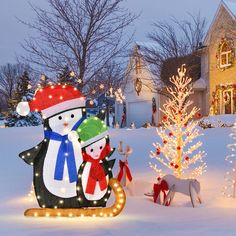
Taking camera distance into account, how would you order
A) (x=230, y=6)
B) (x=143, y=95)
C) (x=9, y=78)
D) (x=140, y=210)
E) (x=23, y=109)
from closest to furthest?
(x=23, y=109), (x=140, y=210), (x=230, y=6), (x=143, y=95), (x=9, y=78)

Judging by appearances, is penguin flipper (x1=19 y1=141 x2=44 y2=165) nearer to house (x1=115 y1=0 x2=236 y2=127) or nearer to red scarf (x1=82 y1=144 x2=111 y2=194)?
red scarf (x1=82 y1=144 x2=111 y2=194)

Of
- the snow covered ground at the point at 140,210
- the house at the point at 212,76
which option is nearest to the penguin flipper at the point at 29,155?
the snow covered ground at the point at 140,210

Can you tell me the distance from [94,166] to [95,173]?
0.44 feet

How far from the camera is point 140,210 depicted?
8.41 metres

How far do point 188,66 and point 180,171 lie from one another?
60.6ft

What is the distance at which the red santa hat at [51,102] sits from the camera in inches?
317

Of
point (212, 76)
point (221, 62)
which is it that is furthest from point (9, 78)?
point (221, 62)

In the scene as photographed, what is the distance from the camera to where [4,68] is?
5612 cm

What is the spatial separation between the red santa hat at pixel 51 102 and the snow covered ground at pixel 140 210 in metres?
1.91

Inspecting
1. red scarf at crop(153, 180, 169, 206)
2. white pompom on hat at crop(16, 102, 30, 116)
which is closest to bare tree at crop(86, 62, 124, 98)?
red scarf at crop(153, 180, 169, 206)

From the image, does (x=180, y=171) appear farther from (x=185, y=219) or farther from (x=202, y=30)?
(x=202, y=30)

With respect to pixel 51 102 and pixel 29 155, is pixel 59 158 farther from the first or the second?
pixel 51 102

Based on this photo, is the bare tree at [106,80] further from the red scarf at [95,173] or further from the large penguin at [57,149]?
the red scarf at [95,173]

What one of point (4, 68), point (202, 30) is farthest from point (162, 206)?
point (4, 68)
